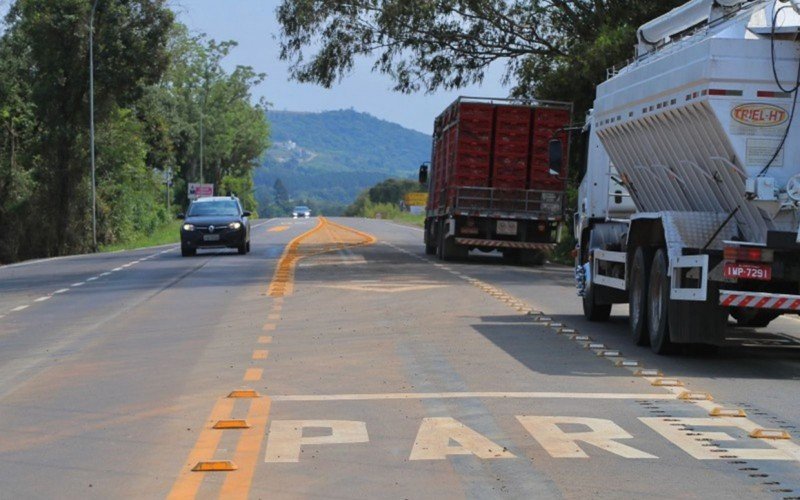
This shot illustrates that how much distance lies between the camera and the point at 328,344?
15.1 meters

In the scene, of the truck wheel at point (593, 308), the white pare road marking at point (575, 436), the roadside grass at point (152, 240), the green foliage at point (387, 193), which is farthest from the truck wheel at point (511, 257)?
the green foliage at point (387, 193)

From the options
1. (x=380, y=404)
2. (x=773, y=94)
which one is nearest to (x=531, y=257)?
(x=773, y=94)

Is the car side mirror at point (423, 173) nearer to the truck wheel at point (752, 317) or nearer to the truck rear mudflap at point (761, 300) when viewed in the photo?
the truck wheel at point (752, 317)

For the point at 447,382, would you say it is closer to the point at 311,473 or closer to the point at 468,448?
the point at 468,448

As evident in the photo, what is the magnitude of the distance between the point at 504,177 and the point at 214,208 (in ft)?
32.8

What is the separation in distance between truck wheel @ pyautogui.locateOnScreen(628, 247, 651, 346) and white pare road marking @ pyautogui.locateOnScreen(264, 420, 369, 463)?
5941 mm

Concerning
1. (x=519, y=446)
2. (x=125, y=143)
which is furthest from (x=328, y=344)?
(x=125, y=143)

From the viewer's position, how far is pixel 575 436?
9242 millimetres

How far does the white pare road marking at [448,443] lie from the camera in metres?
8.57

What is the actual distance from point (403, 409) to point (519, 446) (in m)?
1.72

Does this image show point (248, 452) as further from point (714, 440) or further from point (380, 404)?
point (714, 440)

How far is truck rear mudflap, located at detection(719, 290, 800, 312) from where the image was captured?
13.0m

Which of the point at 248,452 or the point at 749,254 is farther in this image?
the point at 749,254

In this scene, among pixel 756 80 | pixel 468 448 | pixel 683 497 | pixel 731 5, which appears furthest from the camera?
pixel 731 5
